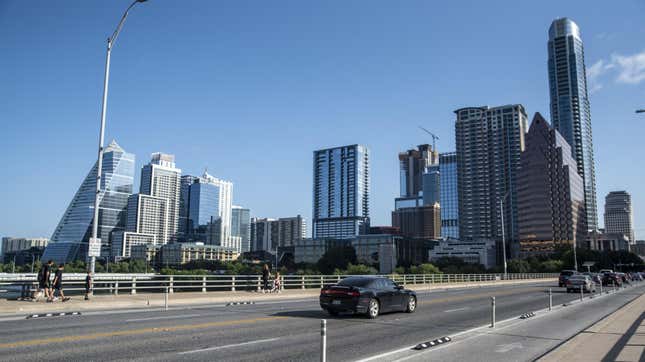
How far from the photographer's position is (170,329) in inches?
561

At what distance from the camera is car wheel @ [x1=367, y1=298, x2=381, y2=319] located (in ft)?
60.3

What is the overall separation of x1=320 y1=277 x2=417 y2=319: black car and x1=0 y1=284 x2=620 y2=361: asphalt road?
0.41 meters

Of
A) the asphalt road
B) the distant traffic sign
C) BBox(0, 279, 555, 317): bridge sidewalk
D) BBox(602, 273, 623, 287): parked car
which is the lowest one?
BBox(602, 273, 623, 287): parked car

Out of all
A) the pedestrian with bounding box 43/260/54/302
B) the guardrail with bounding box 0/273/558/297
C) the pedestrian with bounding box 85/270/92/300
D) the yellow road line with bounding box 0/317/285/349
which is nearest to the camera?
the yellow road line with bounding box 0/317/285/349

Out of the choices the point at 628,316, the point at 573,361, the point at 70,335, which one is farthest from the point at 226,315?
the point at 628,316

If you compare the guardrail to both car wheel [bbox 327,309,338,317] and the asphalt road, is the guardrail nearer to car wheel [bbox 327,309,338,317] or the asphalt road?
the asphalt road

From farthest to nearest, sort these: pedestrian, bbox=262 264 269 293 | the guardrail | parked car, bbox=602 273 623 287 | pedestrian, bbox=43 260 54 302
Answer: parked car, bbox=602 273 623 287, pedestrian, bbox=262 264 269 293, the guardrail, pedestrian, bbox=43 260 54 302

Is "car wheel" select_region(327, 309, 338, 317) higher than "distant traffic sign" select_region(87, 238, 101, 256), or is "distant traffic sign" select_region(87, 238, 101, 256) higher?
"distant traffic sign" select_region(87, 238, 101, 256)

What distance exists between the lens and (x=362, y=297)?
1822cm

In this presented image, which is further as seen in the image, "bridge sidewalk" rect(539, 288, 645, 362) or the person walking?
the person walking

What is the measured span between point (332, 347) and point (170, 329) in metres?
5.03

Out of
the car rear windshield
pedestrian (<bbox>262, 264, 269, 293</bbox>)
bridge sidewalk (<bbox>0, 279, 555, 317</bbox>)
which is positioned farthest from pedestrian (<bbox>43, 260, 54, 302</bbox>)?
pedestrian (<bbox>262, 264, 269, 293</bbox>)

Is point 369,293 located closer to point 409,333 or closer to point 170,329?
point 409,333

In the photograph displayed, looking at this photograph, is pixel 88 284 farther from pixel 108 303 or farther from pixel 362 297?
pixel 362 297
